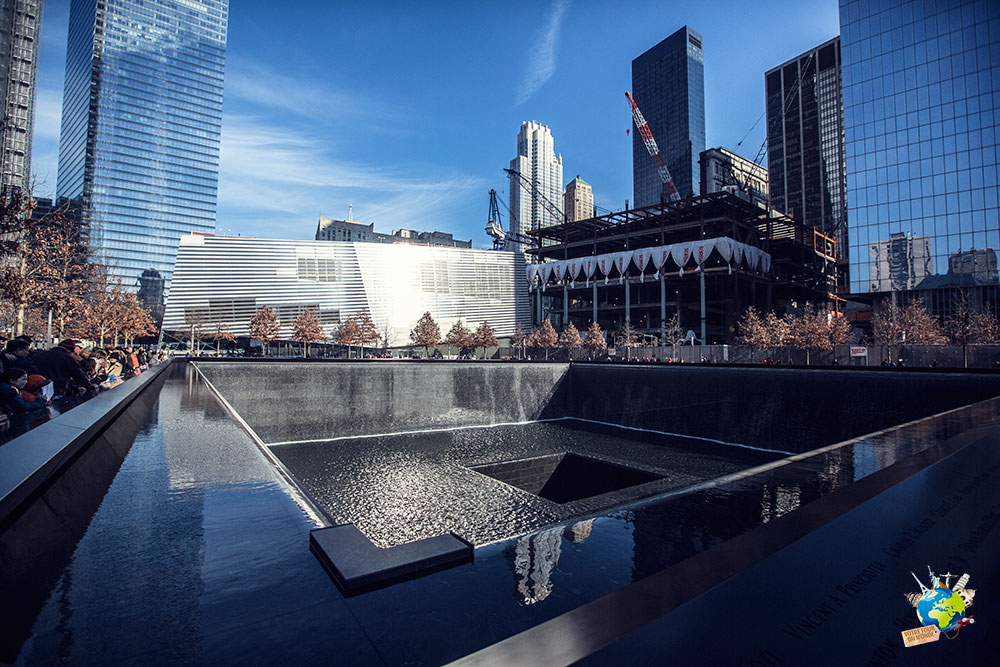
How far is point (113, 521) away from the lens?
2734mm

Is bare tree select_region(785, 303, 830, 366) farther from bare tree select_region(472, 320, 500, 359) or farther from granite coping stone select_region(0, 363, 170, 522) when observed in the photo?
granite coping stone select_region(0, 363, 170, 522)

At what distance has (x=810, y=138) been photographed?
113 metres

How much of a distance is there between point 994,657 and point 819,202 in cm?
13756

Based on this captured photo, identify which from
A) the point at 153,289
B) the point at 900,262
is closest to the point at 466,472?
the point at 900,262

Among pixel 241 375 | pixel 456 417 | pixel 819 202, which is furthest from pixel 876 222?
pixel 819 202

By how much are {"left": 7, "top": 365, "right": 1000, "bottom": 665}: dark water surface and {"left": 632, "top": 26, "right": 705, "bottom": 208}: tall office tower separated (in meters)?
171

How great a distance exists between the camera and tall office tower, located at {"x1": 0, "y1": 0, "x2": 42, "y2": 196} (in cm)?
5378

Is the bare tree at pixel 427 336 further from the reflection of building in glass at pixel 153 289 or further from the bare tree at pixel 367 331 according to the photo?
the reflection of building in glass at pixel 153 289

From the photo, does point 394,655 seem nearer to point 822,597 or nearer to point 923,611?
point 822,597

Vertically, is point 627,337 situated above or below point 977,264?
below

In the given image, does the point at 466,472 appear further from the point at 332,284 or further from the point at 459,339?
the point at 332,284

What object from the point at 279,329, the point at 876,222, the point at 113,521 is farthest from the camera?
the point at 279,329

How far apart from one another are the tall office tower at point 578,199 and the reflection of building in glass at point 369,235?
48.1 m

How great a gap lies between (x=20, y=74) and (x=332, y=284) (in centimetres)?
4359
